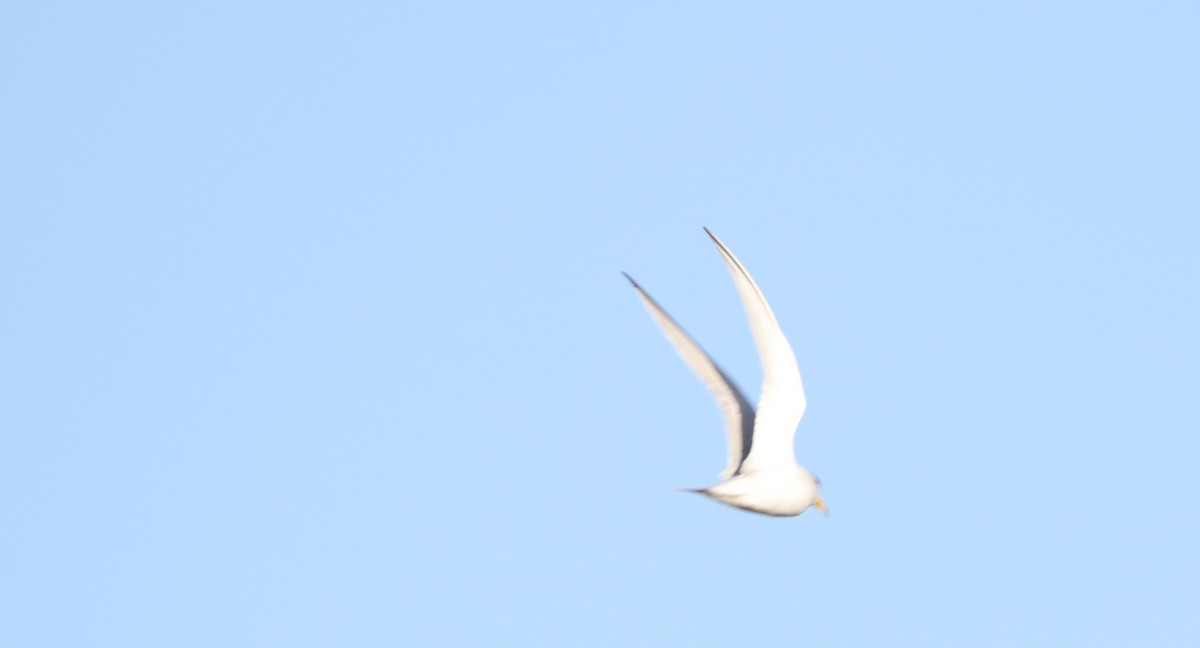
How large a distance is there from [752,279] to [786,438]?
3.85 m

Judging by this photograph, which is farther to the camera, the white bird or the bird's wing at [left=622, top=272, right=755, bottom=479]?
the bird's wing at [left=622, top=272, right=755, bottom=479]

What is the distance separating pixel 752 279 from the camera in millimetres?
25422

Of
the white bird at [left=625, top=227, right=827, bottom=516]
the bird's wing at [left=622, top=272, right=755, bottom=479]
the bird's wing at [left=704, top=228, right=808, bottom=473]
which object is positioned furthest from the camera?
the bird's wing at [left=622, top=272, right=755, bottom=479]

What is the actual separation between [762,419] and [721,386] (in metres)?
1.67

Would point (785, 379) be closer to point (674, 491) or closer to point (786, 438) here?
point (786, 438)

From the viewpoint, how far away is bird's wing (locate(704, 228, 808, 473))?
84.9ft

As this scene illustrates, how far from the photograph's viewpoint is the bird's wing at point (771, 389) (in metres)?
25.9

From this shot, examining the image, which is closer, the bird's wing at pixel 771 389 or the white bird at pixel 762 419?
the bird's wing at pixel 771 389

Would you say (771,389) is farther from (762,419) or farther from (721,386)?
(721,386)

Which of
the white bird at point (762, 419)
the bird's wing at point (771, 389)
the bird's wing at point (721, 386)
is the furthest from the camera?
the bird's wing at point (721, 386)

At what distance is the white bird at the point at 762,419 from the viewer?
26703mm

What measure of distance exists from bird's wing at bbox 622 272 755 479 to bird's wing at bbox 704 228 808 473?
49 centimetres

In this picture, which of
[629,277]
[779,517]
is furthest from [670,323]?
[779,517]

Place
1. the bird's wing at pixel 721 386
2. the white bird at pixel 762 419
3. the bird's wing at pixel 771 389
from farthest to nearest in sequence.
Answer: the bird's wing at pixel 721 386 < the white bird at pixel 762 419 < the bird's wing at pixel 771 389
